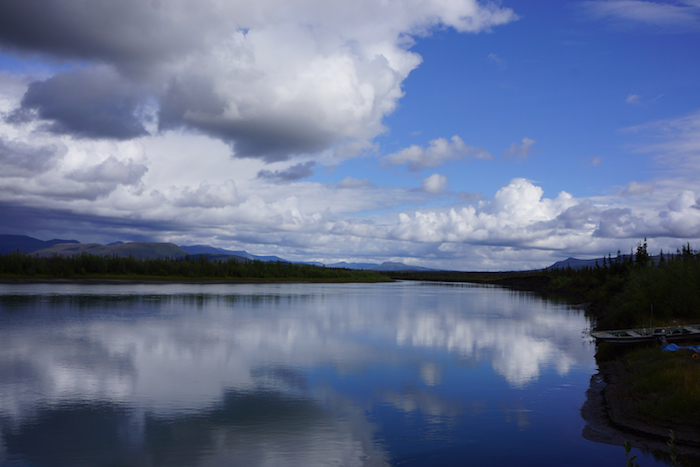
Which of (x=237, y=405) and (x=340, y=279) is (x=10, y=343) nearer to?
(x=237, y=405)

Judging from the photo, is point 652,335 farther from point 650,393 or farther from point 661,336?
point 650,393

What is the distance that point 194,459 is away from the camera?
35.9ft

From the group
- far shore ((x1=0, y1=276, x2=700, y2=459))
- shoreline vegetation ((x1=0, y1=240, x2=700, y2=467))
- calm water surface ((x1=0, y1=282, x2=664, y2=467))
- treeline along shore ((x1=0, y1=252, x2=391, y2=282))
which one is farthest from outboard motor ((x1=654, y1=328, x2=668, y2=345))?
Answer: treeline along shore ((x1=0, y1=252, x2=391, y2=282))

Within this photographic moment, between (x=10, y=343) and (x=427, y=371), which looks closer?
(x=427, y=371)

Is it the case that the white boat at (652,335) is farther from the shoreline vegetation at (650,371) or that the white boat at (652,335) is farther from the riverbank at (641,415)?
the riverbank at (641,415)

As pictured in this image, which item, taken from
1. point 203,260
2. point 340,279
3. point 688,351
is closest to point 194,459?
point 688,351

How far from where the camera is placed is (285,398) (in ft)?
53.1

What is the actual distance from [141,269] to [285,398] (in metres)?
130

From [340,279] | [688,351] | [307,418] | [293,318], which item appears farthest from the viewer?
[340,279]

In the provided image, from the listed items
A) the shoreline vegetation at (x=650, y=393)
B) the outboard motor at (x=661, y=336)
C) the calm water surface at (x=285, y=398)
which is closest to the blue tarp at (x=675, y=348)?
the shoreline vegetation at (x=650, y=393)

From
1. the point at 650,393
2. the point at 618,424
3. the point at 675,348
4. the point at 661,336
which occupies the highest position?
the point at 661,336

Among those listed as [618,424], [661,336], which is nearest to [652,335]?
[661,336]

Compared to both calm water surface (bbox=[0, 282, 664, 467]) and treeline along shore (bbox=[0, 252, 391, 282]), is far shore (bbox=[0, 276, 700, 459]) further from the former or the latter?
treeline along shore (bbox=[0, 252, 391, 282])

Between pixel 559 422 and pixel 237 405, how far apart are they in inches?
408
